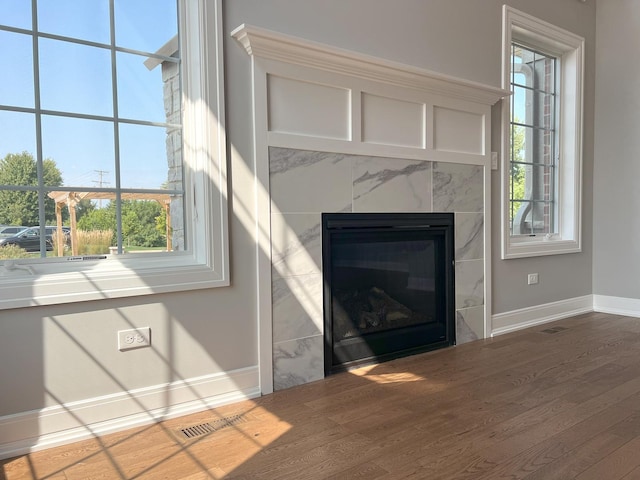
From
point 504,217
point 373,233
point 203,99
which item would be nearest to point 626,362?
point 504,217

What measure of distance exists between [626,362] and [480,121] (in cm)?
199

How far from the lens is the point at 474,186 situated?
12.3ft

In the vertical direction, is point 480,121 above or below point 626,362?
above

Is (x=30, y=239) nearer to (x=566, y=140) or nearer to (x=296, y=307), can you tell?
(x=296, y=307)

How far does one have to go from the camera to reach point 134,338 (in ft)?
7.52

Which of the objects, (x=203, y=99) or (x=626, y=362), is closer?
(x=203, y=99)

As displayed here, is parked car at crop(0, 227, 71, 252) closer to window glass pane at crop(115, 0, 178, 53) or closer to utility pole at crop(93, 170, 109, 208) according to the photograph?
utility pole at crop(93, 170, 109, 208)

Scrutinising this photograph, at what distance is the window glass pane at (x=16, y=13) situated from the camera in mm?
2090

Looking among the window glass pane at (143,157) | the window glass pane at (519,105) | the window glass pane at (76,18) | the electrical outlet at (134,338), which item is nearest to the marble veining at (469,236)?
the window glass pane at (519,105)

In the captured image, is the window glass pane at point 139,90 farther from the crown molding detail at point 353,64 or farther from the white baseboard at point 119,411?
the white baseboard at point 119,411

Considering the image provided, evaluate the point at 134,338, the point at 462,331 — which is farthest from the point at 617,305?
the point at 134,338

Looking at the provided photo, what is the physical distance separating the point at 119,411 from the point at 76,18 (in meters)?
1.86

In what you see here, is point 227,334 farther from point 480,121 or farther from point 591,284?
point 591,284

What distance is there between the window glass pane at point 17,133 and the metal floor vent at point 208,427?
4.47 ft
